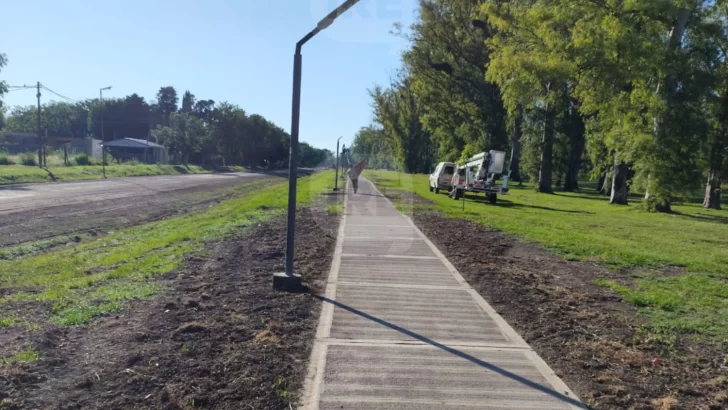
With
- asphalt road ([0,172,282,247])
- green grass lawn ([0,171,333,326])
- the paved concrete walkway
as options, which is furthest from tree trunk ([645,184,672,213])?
asphalt road ([0,172,282,247])

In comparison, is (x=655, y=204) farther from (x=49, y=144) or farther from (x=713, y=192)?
(x=49, y=144)

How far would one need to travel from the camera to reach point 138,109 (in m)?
125

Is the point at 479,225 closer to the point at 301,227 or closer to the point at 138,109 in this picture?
the point at 301,227

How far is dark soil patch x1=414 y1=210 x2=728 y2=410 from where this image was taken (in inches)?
174

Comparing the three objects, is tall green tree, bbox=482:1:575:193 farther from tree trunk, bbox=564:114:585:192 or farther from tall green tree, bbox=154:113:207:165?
tall green tree, bbox=154:113:207:165

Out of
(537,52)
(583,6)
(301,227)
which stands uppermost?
(583,6)

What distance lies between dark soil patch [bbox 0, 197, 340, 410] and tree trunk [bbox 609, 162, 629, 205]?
2675 cm

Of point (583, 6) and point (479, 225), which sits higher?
point (583, 6)

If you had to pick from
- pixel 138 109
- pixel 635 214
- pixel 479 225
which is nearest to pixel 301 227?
pixel 479 225

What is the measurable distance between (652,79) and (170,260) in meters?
23.4

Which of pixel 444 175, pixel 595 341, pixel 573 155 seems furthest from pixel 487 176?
pixel 573 155

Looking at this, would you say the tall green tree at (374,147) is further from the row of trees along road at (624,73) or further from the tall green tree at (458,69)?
the row of trees along road at (624,73)

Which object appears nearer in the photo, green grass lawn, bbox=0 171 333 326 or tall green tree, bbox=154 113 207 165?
green grass lawn, bbox=0 171 333 326

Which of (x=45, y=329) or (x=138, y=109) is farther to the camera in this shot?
(x=138, y=109)
